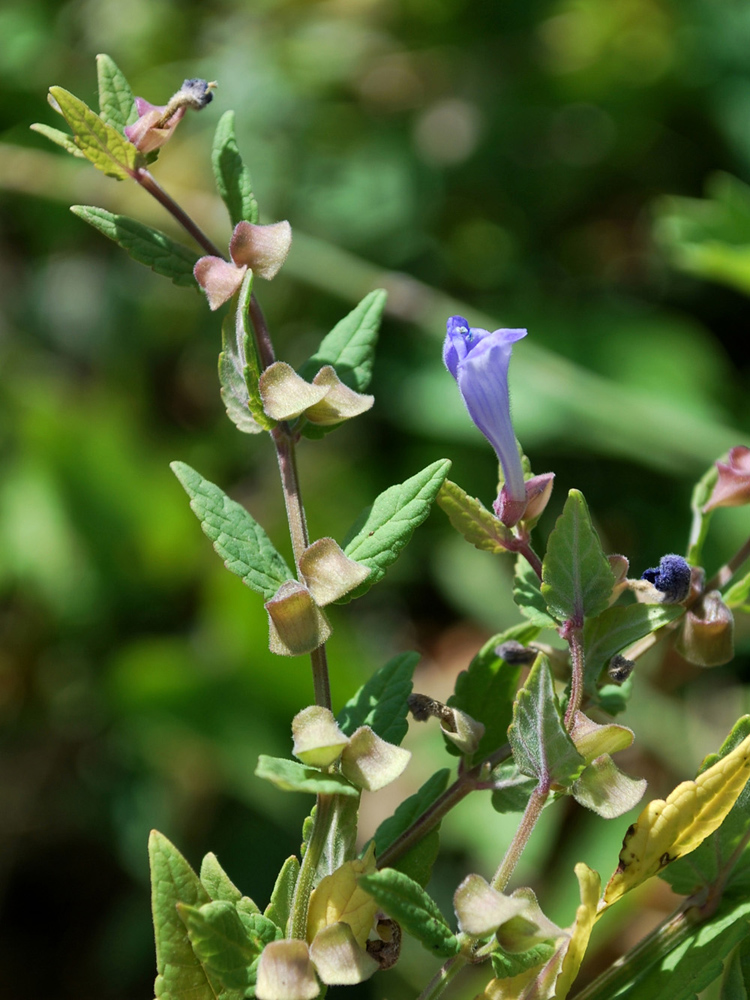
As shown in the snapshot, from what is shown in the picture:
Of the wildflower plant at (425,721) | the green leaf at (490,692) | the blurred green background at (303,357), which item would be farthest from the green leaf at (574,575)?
the blurred green background at (303,357)

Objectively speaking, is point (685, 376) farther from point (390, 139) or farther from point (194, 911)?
point (194, 911)

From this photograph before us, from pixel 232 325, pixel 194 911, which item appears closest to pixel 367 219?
pixel 232 325

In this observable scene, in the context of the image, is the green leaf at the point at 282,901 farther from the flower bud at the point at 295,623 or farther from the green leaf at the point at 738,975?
the green leaf at the point at 738,975

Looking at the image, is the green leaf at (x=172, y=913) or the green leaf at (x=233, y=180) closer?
the green leaf at (x=172, y=913)

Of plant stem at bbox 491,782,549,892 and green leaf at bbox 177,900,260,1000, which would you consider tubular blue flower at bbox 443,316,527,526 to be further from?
green leaf at bbox 177,900,260,1000

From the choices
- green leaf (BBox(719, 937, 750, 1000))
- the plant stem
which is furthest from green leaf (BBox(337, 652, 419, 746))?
green leaf (BBox(719, 937, 750, 1000))
